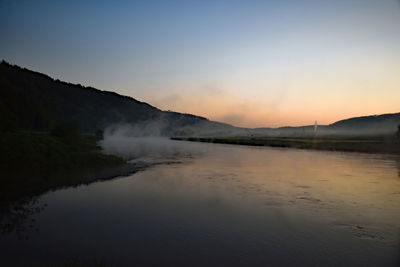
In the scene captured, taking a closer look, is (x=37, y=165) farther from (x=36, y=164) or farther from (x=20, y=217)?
(x=20, y=217)

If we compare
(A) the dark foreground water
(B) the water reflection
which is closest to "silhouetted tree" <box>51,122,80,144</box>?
(A) the dark foreground water

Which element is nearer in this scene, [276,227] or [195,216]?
[276,227]

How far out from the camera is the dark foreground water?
10492 millimetres

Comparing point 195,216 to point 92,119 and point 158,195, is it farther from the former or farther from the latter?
point 92,119

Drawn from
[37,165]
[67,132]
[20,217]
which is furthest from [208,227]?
[67,132]

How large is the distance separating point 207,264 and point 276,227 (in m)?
5.70

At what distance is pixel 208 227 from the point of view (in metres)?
14.1

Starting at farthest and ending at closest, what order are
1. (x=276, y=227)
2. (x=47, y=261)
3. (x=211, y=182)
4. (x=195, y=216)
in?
(x=211, y=182), (x=195, y=216), (x=276, y=227), (x=47, y=261)

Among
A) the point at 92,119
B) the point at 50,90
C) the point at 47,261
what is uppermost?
the point at 50,90

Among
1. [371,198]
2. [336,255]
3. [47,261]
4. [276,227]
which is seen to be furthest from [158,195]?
[371,198]

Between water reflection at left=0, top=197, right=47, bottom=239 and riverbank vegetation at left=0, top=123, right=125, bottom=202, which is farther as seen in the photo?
riverbank vegetation at left=0, top=123, right=125, bottom=202

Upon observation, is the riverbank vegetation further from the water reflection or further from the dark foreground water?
the dark foreground water

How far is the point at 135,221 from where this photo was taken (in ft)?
48.4

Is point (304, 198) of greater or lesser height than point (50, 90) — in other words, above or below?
below
